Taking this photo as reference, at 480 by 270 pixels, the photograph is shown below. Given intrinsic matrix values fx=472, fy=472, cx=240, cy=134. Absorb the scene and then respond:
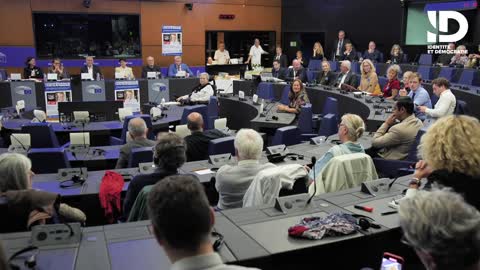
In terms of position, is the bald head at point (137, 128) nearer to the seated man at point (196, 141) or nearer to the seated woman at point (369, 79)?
the seated man at point (196, 141)

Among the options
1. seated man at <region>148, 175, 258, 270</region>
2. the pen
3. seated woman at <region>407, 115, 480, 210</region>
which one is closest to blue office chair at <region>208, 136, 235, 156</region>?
the pen

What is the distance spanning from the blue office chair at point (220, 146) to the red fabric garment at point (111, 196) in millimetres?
1426

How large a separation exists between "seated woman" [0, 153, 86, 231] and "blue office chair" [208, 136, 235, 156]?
2260mm

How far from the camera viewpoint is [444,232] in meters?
1.47

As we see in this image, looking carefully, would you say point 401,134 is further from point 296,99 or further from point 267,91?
point 267,91

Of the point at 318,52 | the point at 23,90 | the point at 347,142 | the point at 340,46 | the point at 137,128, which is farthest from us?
the point at 318,52

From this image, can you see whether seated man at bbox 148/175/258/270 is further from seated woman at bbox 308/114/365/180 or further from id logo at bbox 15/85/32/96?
id logo at bbox 15/85/32/96

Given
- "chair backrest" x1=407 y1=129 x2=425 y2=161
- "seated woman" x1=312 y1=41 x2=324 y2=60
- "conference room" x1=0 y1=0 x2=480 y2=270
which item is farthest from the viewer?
"seated woman" x1=312 y1=41 x2=324 y2=60

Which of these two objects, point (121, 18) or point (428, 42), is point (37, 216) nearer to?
point (121, 18)

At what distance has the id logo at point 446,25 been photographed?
501 inches

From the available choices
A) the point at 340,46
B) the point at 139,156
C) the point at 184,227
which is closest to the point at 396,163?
the point at 139,156

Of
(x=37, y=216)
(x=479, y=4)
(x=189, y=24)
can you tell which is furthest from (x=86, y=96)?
(x=479, y=4)

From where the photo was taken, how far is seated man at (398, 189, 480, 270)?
148 cm

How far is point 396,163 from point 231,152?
71.2 inches
